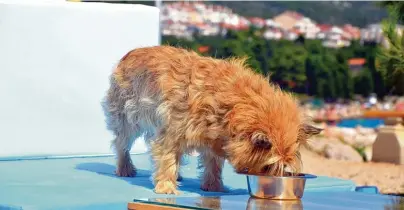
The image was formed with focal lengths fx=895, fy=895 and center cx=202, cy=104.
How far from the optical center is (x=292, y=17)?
25.0 m

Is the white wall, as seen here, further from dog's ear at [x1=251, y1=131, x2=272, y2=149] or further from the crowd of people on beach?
the crowd of people on beach

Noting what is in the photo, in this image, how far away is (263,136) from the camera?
464cm

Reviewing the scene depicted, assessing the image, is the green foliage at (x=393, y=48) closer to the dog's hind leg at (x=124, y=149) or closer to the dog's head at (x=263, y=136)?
the dog's hind leg at (x=124, y=149)

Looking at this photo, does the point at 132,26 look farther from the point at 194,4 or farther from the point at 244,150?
the point at 194,4

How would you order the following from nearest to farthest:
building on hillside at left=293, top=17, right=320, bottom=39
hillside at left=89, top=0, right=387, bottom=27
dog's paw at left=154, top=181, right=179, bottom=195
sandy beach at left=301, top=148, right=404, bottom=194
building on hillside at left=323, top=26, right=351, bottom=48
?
dog's paw at left=154, top=181, right=179, bottom=195 < sandy beach at left=301, top=148, right=404, bottom=194 < building on hillside at left=323, top=26, right=351, bottom=48 < building on hillside at left=293, top=17, right=320, bottom=39 < hillside at left=89, top=0, right=387, bottom=27

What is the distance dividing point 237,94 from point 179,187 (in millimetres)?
864

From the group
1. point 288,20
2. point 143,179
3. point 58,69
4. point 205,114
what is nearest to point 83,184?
point 143,179

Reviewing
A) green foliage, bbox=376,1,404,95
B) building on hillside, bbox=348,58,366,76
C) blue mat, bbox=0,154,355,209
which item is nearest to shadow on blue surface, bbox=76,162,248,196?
blue mat, bbox=0,154,355,209

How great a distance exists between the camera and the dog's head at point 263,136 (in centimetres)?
468

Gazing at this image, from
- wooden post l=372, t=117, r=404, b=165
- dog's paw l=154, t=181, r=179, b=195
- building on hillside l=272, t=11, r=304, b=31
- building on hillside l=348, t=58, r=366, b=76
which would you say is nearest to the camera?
dog's paw l=154, t=181, r=179, b=195

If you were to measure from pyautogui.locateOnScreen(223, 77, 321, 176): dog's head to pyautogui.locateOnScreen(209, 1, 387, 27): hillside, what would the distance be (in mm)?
20338

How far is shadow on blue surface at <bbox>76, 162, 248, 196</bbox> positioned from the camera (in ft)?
17.6

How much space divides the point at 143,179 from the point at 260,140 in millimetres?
1347

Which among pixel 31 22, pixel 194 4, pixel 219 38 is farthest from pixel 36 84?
pixel 194 4
